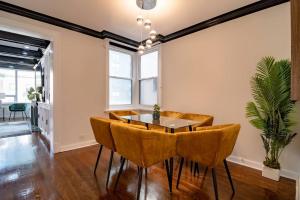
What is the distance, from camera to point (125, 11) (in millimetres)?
2859

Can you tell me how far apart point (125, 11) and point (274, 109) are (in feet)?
9.27

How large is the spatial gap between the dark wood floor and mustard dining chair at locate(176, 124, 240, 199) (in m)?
0.49

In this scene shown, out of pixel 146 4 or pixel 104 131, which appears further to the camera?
pixel 146 4

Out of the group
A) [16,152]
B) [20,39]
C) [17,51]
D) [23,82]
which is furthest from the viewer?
[23,82]

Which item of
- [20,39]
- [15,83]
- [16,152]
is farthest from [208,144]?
[15,83]

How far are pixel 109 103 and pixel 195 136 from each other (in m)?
3.03

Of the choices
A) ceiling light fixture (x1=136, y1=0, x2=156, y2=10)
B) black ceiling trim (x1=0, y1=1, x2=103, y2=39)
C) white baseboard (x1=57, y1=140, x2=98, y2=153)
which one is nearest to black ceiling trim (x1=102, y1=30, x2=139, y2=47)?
black ceiling trim (x1=0, y1=1, x2=103, y2=39)

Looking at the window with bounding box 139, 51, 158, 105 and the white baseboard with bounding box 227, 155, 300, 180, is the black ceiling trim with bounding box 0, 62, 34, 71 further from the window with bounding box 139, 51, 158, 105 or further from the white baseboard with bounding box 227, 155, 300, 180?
the white baseboard with bounding box 227, 155, 300, 180

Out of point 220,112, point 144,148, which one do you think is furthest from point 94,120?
point 220,112

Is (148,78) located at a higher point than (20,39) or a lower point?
lower

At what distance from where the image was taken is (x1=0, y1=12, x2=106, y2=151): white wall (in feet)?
10.5

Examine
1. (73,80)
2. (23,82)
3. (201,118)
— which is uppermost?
(23,82)

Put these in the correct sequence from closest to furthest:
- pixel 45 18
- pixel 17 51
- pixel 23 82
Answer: pixel 45 18 → pixel 17 51 → pixel 23 82

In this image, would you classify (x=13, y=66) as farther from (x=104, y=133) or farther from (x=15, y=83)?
(x=104, y=133)
